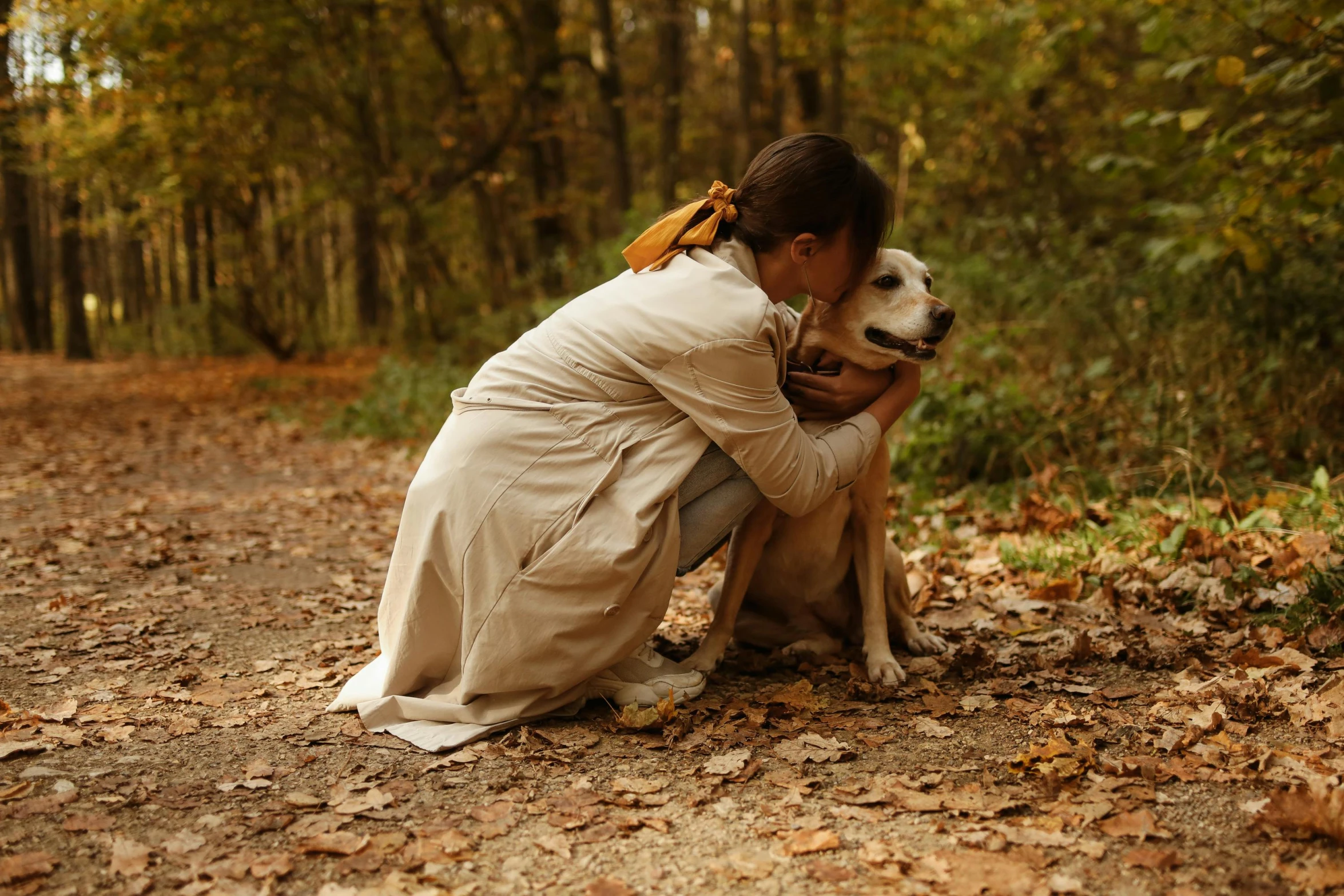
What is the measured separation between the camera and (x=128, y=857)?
218cm

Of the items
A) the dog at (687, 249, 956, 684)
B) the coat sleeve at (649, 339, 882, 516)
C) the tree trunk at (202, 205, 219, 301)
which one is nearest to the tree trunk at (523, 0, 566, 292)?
the tree trunk at (202, 205, 219, 301)

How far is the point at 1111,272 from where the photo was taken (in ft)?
25.3

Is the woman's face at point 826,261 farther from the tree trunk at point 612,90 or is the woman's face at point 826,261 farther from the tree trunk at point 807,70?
the tree trunk at point 612,90

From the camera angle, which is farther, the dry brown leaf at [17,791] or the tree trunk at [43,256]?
the tree trunk at [43,256]

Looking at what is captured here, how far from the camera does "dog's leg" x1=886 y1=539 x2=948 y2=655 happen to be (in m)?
3.67

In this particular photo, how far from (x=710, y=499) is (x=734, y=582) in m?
0.51

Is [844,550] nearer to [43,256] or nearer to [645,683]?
[645,683]

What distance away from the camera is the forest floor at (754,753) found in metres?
2.14

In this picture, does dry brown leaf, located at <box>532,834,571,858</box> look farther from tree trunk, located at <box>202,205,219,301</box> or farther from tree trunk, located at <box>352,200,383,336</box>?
tree trunk, located at <box>352,200,383,336</box>

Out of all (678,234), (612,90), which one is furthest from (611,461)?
(612,90)

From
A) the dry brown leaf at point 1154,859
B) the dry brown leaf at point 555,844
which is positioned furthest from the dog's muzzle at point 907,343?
the dry brown leaf at point 555,844

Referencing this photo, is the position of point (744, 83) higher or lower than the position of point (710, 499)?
higher

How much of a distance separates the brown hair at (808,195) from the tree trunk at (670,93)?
337 inches

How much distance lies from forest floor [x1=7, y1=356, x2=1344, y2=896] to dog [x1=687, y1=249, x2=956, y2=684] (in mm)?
136
